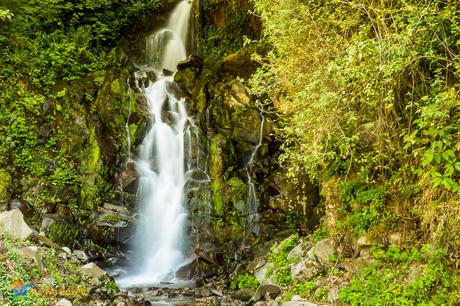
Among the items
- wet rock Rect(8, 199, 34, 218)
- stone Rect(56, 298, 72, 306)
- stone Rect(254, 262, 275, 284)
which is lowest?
stone Rect(254, 262, 275, 284)

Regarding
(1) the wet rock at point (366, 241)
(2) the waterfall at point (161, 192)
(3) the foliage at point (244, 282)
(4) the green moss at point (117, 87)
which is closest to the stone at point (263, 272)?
(3) the foliage at point (244, 282)

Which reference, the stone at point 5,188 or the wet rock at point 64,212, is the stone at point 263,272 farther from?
the stone at point 5,188

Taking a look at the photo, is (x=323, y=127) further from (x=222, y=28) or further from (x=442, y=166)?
(x=222, y=28)

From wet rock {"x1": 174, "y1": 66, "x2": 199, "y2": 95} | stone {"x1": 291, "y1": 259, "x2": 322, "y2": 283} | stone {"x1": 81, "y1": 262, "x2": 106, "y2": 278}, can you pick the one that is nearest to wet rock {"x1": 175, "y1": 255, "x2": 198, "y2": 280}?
stone {"x1": 81, "y1": 262, "x2": 106, "y2": 278}

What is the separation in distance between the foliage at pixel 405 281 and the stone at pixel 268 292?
1.57 meters

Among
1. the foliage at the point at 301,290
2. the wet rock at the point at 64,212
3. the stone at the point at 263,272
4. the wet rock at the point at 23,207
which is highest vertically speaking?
the wet rock at the point at 23,207

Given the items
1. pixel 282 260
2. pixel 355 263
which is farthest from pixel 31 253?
pixel 355 263

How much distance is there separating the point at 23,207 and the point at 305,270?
6.97 metres

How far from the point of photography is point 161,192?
35.1ft

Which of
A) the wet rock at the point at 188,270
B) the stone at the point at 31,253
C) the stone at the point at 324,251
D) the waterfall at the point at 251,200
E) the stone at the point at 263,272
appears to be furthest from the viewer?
the waterfall at the point at 251,200

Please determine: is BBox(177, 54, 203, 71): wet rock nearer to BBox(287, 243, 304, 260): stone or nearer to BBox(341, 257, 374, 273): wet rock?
BBox(287, 243, 304, 260): stone

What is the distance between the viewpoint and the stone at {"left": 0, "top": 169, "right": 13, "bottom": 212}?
930 cm

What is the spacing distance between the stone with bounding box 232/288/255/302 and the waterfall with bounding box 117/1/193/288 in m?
1.80

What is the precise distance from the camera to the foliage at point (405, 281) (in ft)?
15.2
